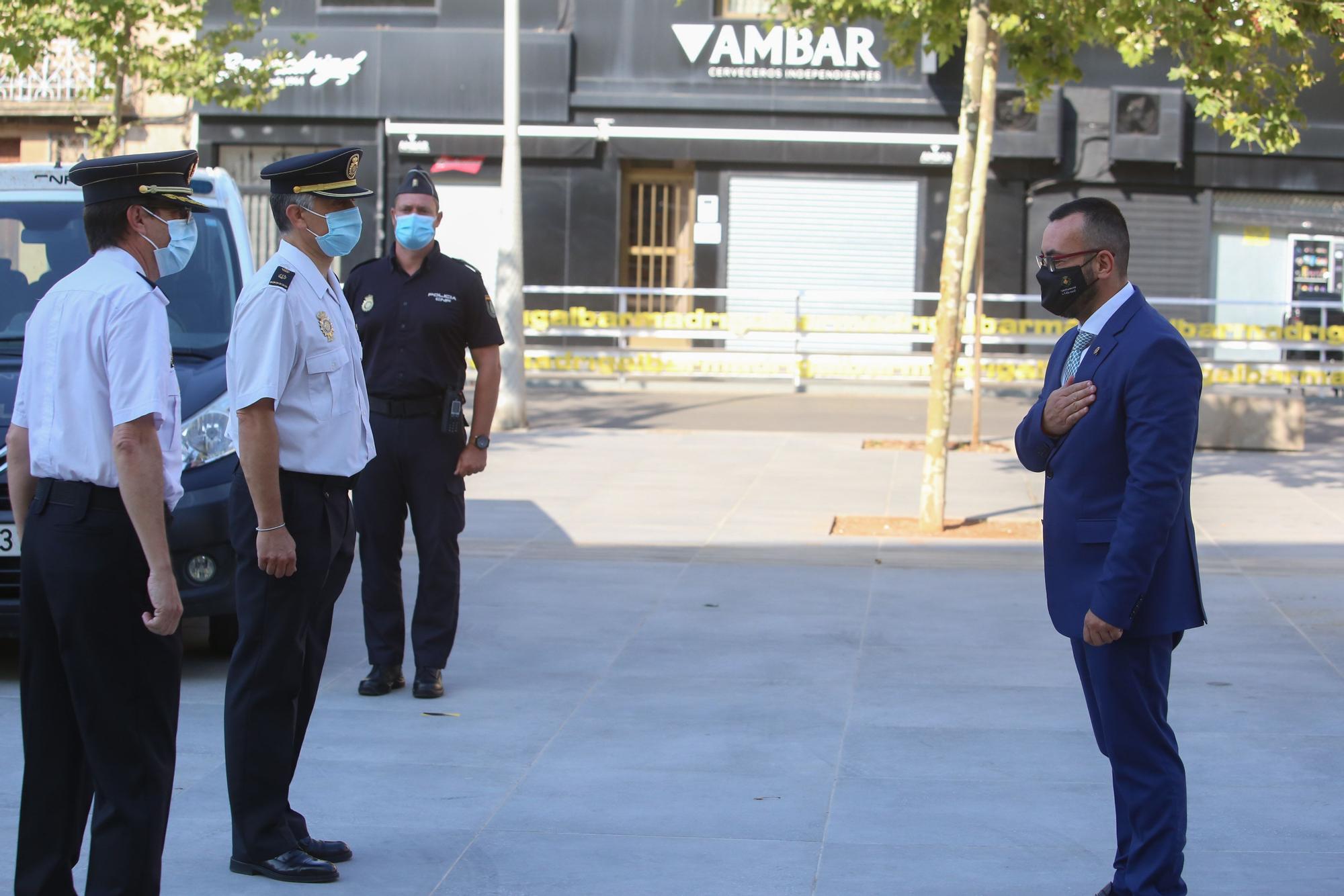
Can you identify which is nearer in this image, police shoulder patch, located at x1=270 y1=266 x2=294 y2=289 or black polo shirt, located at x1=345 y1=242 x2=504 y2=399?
police shoulder patch, located at x1=270 y1=266 x2=294 y2=289

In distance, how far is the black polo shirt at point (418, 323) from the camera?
20.6ft

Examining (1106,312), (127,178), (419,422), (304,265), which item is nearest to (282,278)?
→ (304,265)

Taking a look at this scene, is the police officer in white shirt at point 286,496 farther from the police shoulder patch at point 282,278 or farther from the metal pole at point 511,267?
the metal pole at point 511,267

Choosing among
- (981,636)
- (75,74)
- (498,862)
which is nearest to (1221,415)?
Result: (981,636)

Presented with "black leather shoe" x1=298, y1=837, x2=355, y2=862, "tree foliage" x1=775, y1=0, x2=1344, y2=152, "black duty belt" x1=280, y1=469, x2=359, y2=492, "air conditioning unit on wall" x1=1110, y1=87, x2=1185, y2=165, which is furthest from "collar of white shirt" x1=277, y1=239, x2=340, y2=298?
"air conditioning unit on wall" x1=1110, y1=87, x2=1185, y2=165

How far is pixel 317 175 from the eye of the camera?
4516 mm

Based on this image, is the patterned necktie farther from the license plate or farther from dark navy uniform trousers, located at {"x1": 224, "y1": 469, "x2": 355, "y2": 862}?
the license plate

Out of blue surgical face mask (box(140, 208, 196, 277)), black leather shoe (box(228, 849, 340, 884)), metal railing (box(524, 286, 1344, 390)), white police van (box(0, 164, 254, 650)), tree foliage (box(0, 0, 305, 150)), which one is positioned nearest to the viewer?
blue surgical face mask (box(140, 208, 196, 277))

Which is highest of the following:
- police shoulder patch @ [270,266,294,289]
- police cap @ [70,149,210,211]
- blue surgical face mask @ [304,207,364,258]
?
police cap @ [70,149,210,211]

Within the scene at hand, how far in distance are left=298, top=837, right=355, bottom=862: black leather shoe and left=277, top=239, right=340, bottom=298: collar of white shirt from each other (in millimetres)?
1561

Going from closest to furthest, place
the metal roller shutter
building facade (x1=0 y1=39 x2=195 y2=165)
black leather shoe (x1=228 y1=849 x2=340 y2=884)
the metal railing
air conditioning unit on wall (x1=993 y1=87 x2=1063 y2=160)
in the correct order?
black leather shoe (x1=228 y1=849 x2=340 y2=884) → the metal railing → air conditioning unit on wall (x1=993 y1=87 x2=1063 y2=160) → the metal roller shutter → building facade (x1=0 y1=39 x2=195 y2=165)

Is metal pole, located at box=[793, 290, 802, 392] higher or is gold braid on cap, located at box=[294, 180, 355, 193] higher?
gold braid on cap, located at box=[294, 180, 355, 193]

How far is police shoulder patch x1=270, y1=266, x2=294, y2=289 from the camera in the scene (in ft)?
14.4

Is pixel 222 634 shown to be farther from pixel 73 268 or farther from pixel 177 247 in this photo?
pixel 177 247
